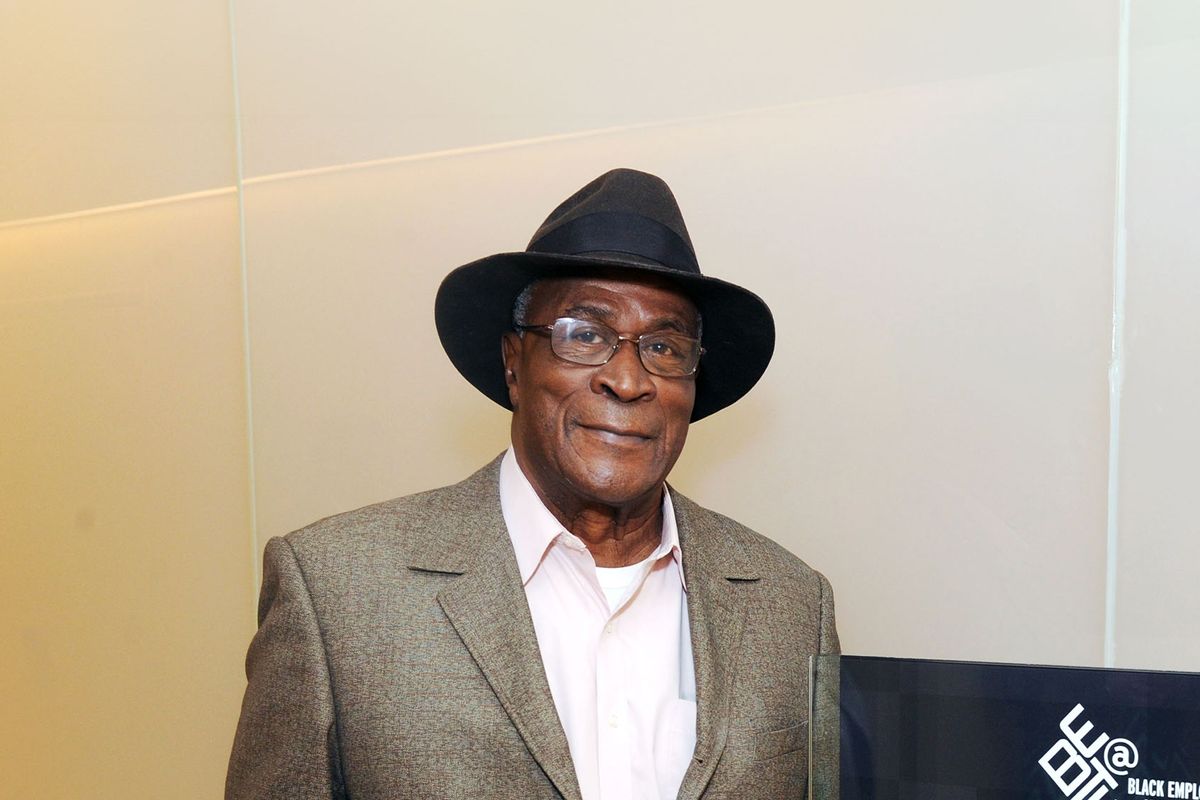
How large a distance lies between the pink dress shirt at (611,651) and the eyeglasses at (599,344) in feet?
0.75

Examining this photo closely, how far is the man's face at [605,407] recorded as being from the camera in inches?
74.7

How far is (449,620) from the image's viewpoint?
1.80m

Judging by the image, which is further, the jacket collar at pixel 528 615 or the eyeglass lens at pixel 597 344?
the eyeglass lens at pixel 597 344

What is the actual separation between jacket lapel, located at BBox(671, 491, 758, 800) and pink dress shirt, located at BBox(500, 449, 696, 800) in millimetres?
37

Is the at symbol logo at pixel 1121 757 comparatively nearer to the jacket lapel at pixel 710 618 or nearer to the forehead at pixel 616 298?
the jacket lapel at pixel 710 618

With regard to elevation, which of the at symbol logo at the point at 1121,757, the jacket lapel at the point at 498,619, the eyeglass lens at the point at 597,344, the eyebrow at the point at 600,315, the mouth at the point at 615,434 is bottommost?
the at symbol logo at the point at 1121,757

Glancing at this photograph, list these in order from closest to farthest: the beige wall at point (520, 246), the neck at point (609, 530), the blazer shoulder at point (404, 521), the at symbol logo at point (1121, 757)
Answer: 1. the at symbol logo at point (1121, 757)
2. the blazer shoulder at point (404, 521)
3. the neck at point (609, 530)
4. the beige wall at point (520, 246)

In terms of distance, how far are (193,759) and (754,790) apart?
84.8 inches

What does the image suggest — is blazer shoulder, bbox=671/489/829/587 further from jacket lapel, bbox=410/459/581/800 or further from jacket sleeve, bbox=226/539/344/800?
jacket sleeve, bbox=226/539/344/800

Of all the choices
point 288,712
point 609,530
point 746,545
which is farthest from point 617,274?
point 288,712

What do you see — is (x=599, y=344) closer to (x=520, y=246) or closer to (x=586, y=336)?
(x=586, y=336)

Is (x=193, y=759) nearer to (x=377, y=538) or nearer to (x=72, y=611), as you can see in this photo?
(x=72, y=611)

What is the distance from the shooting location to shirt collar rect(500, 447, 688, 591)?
6.31 feet

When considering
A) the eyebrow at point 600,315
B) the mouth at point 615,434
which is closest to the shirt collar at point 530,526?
the mouth at point 615,434
